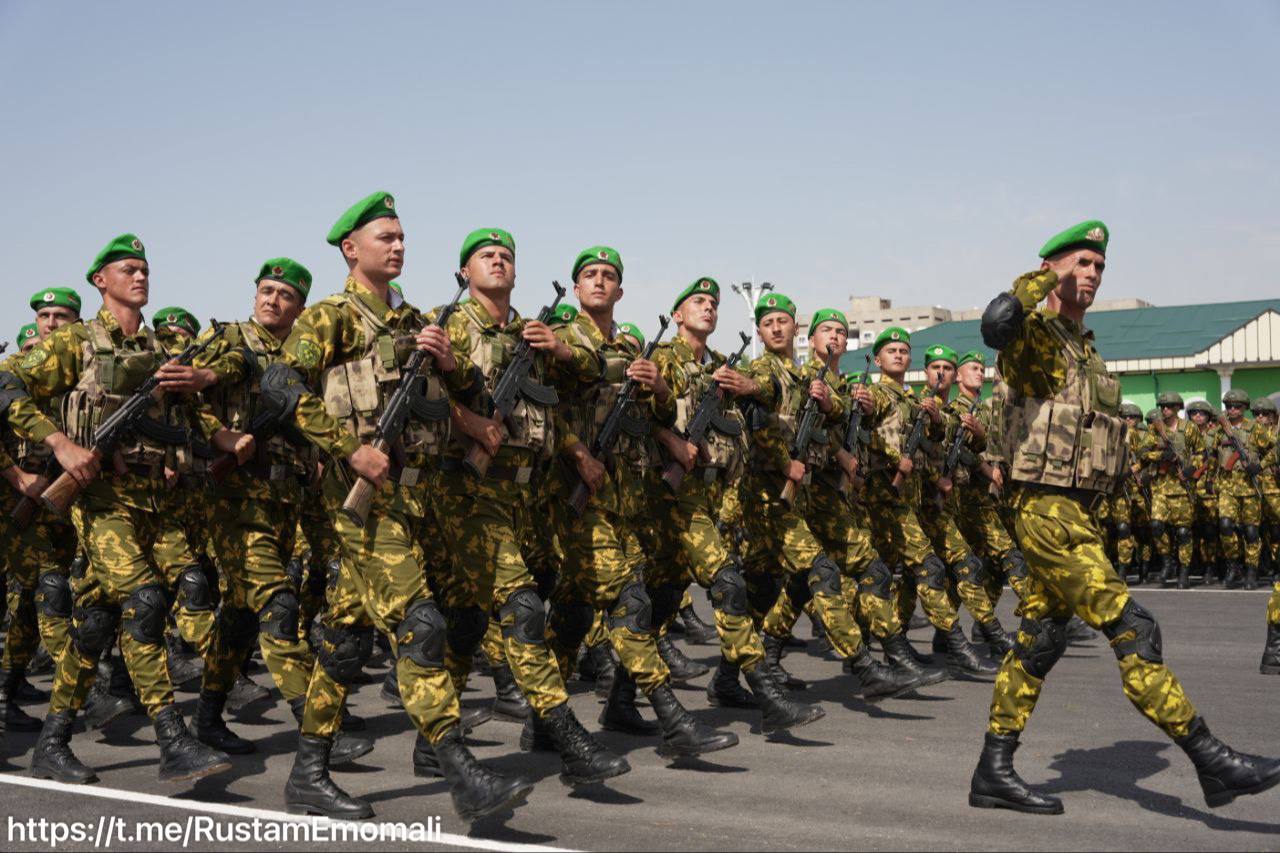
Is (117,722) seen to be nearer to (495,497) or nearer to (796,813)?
(495,497)

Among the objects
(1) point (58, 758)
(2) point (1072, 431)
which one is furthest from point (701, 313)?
(1) point (58, 758)

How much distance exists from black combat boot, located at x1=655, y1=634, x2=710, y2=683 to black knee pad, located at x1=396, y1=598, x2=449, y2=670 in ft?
13.6

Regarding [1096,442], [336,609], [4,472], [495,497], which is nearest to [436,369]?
[495,497]

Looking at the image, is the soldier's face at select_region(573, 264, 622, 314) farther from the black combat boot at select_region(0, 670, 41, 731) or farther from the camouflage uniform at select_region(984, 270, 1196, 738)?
the black combat boot at select_region(0, 670, 41, 731)

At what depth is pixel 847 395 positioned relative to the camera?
9.51 metres

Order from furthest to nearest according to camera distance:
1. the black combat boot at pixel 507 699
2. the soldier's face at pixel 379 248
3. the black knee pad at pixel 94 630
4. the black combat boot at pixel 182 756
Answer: the black combat boot at pixel 507 699 → the black knee pad at pixel 94 630 → the soldier's face at pixel 379 248 → the black combat boot at pixel 182 756

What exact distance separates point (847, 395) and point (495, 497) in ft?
14.1

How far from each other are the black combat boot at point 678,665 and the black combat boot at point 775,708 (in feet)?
7.72

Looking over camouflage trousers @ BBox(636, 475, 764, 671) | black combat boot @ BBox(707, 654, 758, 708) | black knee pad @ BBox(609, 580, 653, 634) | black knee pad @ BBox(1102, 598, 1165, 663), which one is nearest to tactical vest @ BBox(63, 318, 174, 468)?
black knee pad @ BBox(609, 580, 653, 634)

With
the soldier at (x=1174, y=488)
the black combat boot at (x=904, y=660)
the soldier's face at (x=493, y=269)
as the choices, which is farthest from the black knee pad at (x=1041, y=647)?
the soldier at (x=1174, y=488)

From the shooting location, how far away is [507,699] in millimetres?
7734

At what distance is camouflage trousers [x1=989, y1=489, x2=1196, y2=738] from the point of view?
5.08m

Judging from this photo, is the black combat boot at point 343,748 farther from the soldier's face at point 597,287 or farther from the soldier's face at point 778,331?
the soldier's face at point 778,331

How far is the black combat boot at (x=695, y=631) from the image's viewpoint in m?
11.5
